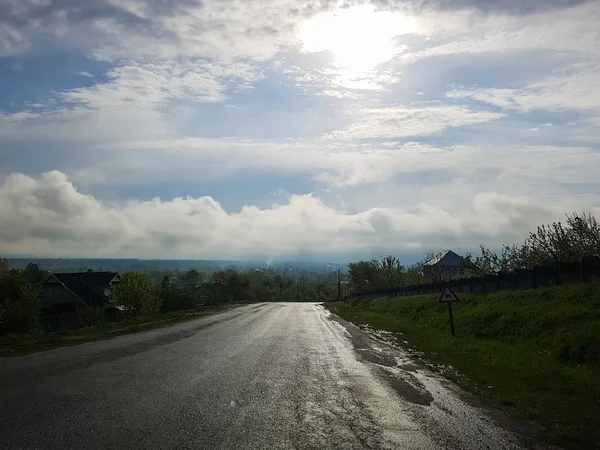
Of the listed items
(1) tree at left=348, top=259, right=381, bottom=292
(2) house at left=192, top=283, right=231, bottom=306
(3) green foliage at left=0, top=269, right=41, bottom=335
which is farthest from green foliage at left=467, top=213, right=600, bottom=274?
(2) house at left=192, top=283, right=231, bottom=306

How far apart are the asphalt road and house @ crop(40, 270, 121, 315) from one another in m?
53.6

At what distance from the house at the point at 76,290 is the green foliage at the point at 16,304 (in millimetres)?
27667

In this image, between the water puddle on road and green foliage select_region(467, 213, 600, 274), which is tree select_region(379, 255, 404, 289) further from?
the water puddle on road

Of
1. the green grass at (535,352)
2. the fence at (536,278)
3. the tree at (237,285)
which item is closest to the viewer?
the green grass at (535,352)

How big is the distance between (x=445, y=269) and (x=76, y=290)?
5758 cm

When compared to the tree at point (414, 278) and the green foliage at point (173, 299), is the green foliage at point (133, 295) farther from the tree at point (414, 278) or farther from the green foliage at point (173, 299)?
the tree at point (414, 278)

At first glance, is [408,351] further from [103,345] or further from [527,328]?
[103,345]

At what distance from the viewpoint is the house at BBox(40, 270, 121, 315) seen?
217 ft

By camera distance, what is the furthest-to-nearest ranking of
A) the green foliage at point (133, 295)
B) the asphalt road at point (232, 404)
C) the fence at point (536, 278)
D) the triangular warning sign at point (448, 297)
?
1. the green foliage at point (133, 295)
2. the fence at point (536, 278)
3. the triangular warning sign at point (448, 297)
4. the asphalt road at point (232, 404)

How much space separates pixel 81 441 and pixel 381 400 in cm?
A: 578

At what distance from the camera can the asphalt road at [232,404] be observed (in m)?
7.60

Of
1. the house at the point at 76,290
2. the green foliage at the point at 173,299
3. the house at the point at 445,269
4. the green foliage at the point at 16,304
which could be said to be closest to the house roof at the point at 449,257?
the house at the point at 445,269

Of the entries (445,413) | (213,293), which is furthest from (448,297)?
(213,293)

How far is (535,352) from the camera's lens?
17391 millimetres
